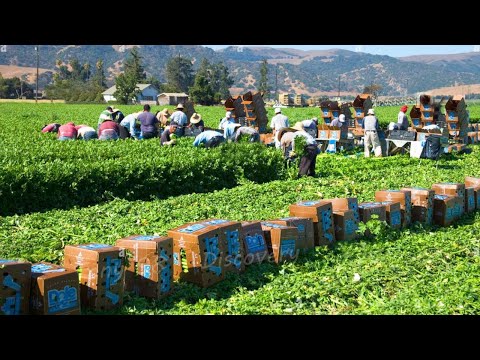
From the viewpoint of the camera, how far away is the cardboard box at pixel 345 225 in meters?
7.96

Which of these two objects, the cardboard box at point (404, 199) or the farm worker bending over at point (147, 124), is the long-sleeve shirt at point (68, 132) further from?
the cardboard box at point (404, 199)

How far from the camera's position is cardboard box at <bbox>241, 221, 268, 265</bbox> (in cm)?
671

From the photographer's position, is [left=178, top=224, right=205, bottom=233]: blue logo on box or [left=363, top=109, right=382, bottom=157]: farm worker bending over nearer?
[left=178, top=224, right=205, bottom=233]: blue logo on box

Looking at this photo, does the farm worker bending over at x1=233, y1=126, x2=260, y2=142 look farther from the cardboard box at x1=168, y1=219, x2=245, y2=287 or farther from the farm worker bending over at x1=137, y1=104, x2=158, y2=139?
the cardboard box at x1=168, y1=219, x2=245, y2=287

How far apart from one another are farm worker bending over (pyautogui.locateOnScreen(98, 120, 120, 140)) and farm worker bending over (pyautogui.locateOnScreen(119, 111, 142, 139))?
3.07 ft

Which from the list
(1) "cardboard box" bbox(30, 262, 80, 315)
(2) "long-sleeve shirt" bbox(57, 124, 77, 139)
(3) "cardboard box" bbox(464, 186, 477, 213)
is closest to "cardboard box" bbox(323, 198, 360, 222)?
(3) "cardboard box" bbox(464, 186, 477, 213)

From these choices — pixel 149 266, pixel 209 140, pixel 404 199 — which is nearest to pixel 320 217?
pixel 404 199

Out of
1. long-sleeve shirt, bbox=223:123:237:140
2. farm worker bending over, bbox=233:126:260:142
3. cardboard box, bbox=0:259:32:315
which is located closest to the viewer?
cardboard box, bbox=0:259:32:315

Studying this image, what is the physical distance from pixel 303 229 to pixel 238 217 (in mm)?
1703

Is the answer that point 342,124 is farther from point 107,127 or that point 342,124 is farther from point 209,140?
point 107,127

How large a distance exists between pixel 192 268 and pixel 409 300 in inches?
87.1

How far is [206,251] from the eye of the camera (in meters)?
6.11

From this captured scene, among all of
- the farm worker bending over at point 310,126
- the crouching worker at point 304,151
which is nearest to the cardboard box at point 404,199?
the crouching worker at point 304,151
